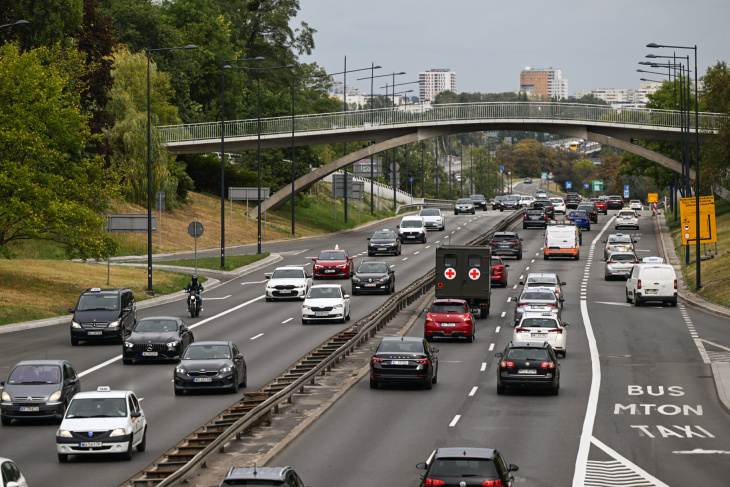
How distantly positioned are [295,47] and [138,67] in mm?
60183

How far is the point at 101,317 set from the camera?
134 ft

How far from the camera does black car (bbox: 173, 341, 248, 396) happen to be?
30516mm

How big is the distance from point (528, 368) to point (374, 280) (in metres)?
24.4

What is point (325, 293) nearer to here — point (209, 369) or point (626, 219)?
point (209, 369)

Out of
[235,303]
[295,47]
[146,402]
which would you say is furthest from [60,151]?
[295,47]

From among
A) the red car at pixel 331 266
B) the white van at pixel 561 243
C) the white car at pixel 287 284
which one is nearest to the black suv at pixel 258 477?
the white car at pixel 287 284

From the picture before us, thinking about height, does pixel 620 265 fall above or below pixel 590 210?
below

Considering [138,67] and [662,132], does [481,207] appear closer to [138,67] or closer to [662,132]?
[662,132]

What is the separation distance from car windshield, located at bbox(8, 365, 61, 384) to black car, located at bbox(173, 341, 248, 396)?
3.85m

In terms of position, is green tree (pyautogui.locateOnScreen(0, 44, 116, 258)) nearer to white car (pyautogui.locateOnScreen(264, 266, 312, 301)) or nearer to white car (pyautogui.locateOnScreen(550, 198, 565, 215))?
white car (pyautogui.locateOnScreen(264, 266, 312, 301))

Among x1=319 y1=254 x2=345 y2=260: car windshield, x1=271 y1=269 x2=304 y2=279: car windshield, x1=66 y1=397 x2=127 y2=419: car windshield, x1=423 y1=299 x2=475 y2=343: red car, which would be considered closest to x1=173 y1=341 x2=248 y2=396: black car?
x1=66 y1=397 x2=127 y2=419: car windshield

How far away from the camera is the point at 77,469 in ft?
72.8

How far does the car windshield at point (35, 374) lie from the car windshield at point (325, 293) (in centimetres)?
1960

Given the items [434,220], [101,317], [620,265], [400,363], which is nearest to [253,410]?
[400,363]
